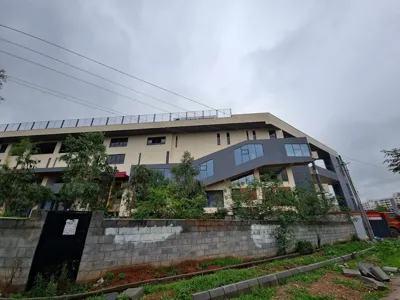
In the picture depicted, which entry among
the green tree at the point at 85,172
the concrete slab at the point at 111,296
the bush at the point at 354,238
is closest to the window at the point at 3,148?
the green tree at the point at 85,172

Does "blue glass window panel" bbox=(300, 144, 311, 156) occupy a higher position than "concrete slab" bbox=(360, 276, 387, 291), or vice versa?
"blue glass window panel" bbox=(300, 144, 311, 156)

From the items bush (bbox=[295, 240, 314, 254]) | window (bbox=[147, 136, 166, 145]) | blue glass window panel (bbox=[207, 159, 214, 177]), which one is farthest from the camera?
window (bbox=[147, 136, 166, 145])

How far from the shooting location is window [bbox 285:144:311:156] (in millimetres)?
19281

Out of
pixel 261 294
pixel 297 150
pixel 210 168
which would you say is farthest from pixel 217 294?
pixel 297 150

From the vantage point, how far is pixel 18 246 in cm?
418

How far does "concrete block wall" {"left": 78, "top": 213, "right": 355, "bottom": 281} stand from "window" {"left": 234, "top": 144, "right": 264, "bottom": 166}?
10717mm

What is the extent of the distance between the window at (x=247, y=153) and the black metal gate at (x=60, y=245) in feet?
52.1

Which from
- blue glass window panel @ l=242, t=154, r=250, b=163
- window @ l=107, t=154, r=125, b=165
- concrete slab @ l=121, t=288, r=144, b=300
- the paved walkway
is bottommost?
the paved walkway

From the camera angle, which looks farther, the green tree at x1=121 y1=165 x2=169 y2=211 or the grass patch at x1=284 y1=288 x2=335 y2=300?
the green tree at x1=121 y1=165 x2=169 y2=211

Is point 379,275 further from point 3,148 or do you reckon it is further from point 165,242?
point 3,148

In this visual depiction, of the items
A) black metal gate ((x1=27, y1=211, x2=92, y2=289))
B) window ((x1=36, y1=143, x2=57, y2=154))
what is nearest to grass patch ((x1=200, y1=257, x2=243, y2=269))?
black metal gate ((x1=27, y1=211, x2=92, y2=289))

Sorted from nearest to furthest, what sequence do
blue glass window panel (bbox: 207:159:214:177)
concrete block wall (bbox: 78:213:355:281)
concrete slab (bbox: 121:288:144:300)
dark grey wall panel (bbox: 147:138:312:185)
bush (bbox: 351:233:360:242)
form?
concrete slab (bbox: 121:288:144:300) < concrete block wall (bbox: 78:213:355:281) < bush (bbox: 351:233:360:242) < dark grey wall panel (bbox: 147:138:312:185) < blue glass window panel (bbox: 207:159:214:177)

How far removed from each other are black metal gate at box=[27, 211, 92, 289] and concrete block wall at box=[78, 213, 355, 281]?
195mm

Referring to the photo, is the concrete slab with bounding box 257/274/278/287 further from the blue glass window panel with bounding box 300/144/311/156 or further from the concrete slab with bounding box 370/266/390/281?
the blue glass window panel with bounding box 300/144/311/156
